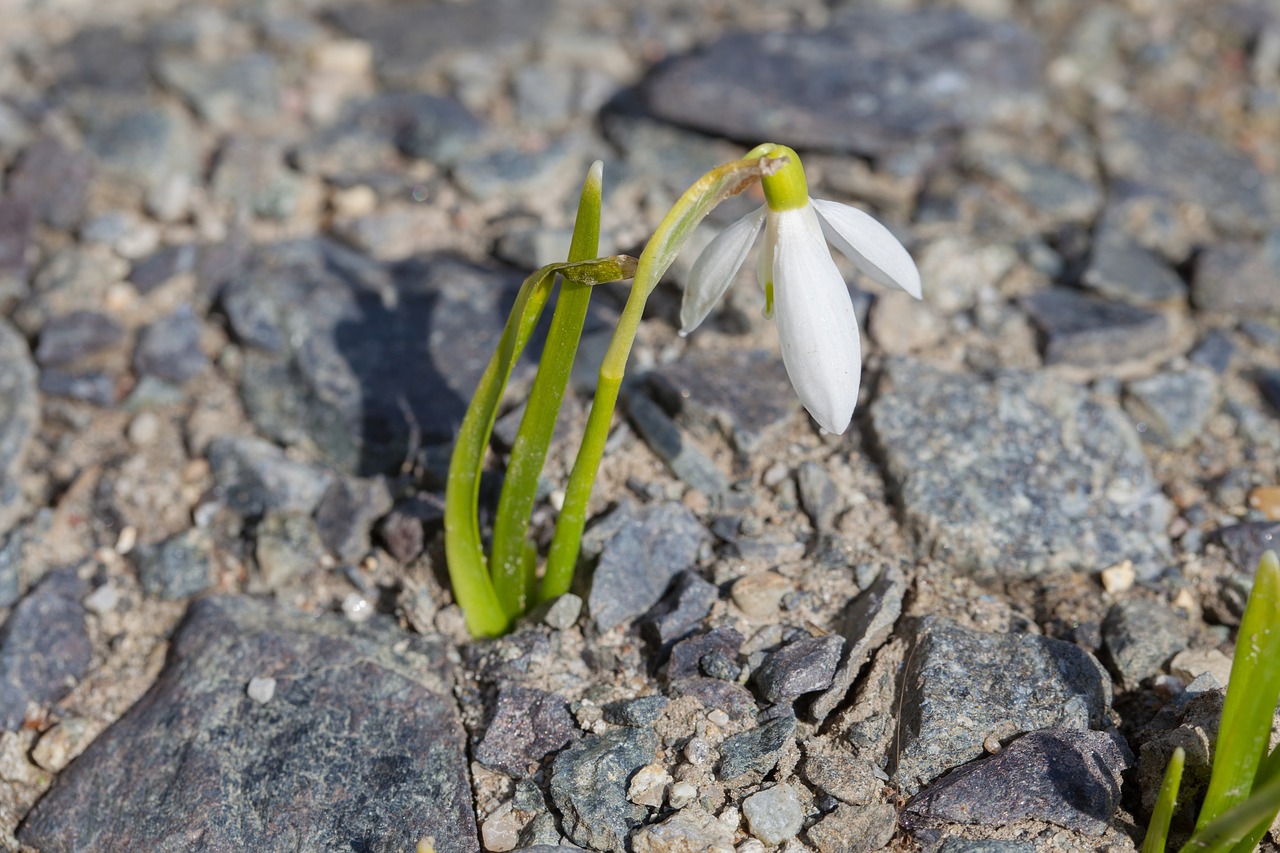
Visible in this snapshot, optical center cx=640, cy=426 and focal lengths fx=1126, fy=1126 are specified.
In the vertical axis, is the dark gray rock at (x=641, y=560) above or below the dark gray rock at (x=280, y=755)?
above

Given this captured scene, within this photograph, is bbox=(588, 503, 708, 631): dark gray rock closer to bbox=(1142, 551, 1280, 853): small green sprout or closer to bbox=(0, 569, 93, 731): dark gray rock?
bbox=(1142, 551, 1280, 853): small green sprout

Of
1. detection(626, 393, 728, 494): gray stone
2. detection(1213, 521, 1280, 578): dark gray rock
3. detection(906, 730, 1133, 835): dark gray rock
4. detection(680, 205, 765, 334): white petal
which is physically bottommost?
detection(626, 393, 728, 494): gray stone

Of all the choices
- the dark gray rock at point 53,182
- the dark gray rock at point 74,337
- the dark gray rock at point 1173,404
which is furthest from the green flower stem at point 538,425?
the dark gray rock at point 53,182

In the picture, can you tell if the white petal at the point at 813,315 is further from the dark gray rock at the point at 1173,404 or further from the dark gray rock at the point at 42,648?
the dark gray rock at the point at 42,648

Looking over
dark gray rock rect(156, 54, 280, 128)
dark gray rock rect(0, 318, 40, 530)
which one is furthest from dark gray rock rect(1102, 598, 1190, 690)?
dark gray rock rect(156, 54, 280, 128)

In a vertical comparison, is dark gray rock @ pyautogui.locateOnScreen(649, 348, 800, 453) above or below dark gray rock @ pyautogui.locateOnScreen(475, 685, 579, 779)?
above

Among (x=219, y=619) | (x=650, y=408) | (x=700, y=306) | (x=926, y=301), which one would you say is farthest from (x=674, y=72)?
(x=219, y=619)
